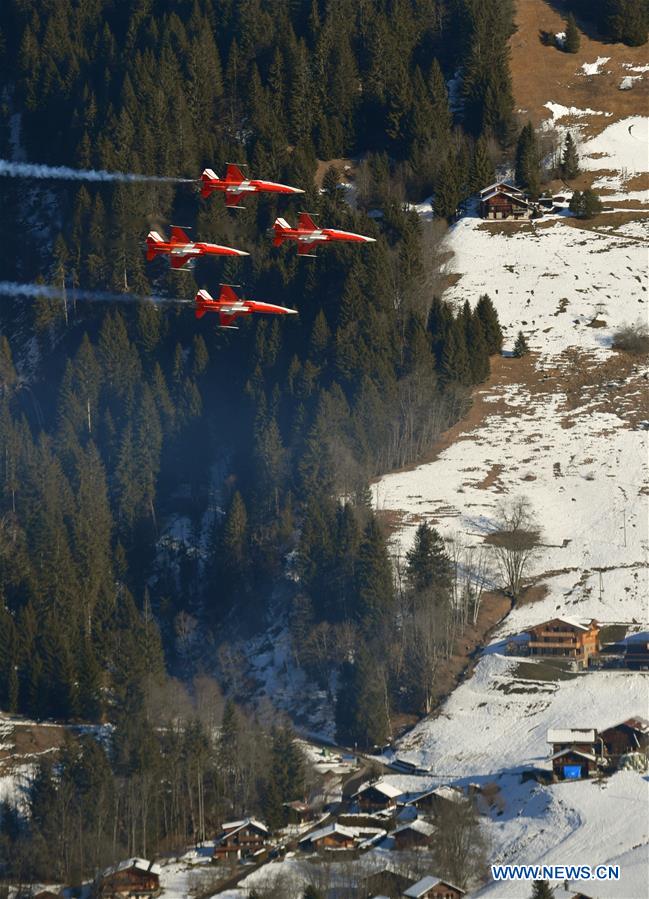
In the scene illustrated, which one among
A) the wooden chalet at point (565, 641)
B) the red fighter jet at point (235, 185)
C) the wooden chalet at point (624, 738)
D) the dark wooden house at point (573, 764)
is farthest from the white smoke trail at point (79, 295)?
the dark wooden house at point (573, 764)

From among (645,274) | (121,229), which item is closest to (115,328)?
(121,229)

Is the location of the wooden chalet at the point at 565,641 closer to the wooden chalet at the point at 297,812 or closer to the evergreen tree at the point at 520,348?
the wooden chalet at the point at 297,812

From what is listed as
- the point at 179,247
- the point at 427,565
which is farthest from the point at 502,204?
the point at 427,565

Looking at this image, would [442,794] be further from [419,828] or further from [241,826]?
[241,826]

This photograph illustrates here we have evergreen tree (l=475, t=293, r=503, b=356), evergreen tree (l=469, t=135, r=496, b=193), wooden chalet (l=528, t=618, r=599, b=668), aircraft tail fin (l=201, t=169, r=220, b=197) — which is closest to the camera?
wooden chalet (l=528, t=618, r=599, b=668)

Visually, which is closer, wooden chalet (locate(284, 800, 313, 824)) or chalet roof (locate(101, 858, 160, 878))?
chalet roof (locate(101, 858, 160, 878))

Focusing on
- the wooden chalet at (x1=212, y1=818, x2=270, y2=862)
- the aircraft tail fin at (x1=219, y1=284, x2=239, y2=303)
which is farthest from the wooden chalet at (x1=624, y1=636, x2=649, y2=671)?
the aircraft tail fin at (x1=219, y1=284, x2=239, y2=303)

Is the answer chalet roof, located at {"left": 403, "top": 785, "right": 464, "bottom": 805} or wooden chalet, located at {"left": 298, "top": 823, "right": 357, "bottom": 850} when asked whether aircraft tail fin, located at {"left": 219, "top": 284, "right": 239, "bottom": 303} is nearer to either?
chalet roof, located at {"left": 403, "top": 785, "right": 464, "bottom": 805}
